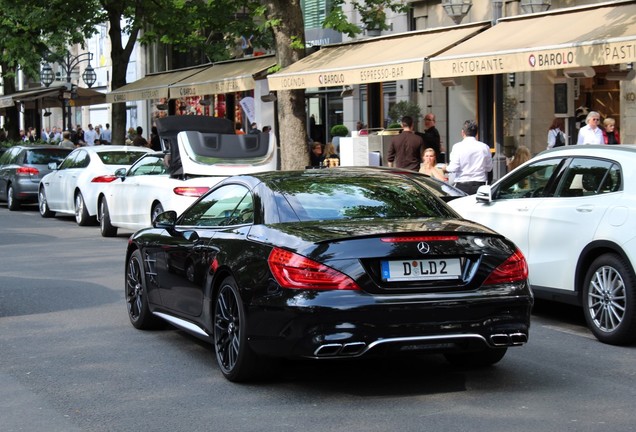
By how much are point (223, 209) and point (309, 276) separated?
1.71m

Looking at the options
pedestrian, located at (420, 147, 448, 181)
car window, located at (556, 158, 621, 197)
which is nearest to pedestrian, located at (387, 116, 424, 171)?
pedestrian, located at (420, 147, 448, 181)

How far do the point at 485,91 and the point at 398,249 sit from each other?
1571 cm

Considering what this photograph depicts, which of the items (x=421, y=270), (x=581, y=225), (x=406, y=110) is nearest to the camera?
(x=421, y=270)

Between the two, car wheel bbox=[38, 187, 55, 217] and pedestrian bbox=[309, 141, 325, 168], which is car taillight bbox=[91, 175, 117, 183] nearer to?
car wheel bbox=[38, 187, 55, 217]

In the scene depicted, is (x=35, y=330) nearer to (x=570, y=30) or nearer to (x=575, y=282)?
(x=575, y=282)

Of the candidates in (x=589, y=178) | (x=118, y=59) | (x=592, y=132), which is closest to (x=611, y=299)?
(x=589, y=178)

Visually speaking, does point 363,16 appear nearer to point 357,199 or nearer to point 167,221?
point 167,221

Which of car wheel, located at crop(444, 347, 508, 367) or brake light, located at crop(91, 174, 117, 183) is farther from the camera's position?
brake light, located at crop(91, 174, 117, 183)

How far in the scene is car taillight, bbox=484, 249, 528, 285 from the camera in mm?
7477

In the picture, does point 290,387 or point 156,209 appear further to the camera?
point 156,209

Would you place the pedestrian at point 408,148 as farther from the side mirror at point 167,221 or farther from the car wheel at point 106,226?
the side mirror at point 167,221

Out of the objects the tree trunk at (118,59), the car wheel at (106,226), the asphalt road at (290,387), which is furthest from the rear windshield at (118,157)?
the asphalt road at (290,387)

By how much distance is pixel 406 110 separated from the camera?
29.9 meters

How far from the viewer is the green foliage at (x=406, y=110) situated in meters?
29.8
